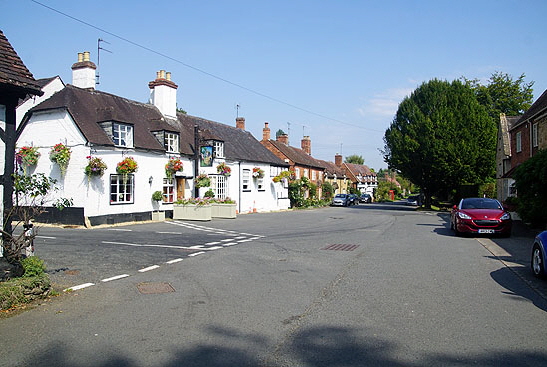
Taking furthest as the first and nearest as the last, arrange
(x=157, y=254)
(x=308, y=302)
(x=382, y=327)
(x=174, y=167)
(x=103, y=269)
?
(x=174, y=167) < (x=157, y=254) < (x=103, y=269) < (x=308, y=302) < (x=382, y=327)

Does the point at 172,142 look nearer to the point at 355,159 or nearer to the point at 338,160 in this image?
the point at 338,160

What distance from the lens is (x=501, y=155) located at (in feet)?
120

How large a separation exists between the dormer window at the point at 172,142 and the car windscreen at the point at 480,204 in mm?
16129

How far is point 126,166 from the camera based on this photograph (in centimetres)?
2098

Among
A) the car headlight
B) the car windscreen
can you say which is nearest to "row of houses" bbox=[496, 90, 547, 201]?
the car windscreen

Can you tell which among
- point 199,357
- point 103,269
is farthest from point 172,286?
point 199,357

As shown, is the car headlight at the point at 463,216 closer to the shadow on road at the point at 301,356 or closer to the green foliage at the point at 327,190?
the shadow on road at the point at 301,356

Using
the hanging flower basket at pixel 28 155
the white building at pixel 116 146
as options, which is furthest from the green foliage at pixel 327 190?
the hanging flower basket at pixel 28 155

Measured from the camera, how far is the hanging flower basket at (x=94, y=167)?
63.8ft

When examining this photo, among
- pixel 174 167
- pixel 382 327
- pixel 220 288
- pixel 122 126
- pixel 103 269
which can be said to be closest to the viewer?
pixel 382 327

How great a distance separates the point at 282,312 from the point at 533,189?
14078 mm

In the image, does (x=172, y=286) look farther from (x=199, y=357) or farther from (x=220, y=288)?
(x=199, y=357)

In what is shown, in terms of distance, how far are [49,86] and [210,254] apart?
16002 mm

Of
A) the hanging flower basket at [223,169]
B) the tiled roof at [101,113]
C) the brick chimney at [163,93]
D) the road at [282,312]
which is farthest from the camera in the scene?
the hanging flower basket at [223,169]
